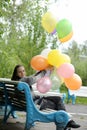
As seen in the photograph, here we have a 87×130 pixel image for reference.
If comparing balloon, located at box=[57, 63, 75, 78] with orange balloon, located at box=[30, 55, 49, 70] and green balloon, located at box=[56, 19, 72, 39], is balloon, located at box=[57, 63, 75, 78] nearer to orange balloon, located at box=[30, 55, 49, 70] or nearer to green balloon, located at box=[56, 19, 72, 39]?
orange balloon, located at box=[30, 55, 49, 70]

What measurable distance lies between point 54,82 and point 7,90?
1.02 meters

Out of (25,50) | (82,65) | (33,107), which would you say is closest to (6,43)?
(25,50)

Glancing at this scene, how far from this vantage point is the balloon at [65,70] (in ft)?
19.9

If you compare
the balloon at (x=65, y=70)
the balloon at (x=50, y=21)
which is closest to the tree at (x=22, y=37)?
the balloon at (x=50, y=21)

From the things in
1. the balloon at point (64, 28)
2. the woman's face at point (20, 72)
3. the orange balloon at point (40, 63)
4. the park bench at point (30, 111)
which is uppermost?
the balloon at point (64, 28)

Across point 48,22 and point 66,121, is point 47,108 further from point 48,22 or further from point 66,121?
point 48,22

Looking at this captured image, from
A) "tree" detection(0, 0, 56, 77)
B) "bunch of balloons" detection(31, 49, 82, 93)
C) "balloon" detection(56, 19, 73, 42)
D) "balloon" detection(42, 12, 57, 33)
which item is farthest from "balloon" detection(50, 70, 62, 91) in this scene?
"tree" detection(0, 0, 56, 77)

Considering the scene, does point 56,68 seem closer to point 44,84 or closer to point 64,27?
point 44,84

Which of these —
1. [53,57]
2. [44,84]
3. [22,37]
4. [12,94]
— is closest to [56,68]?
[53,57]

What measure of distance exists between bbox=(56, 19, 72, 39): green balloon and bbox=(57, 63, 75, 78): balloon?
2.30ft

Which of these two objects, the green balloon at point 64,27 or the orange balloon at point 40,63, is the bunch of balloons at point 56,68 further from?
the green balloon at point 64,27

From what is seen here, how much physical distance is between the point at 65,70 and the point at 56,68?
28 centimetres

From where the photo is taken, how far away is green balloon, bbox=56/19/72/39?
643 centimetres

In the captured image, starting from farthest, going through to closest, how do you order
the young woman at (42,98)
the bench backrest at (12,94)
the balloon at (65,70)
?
the balloon at (65,70)
the young woman at (42,98)
the bench backrest at (12,94)
